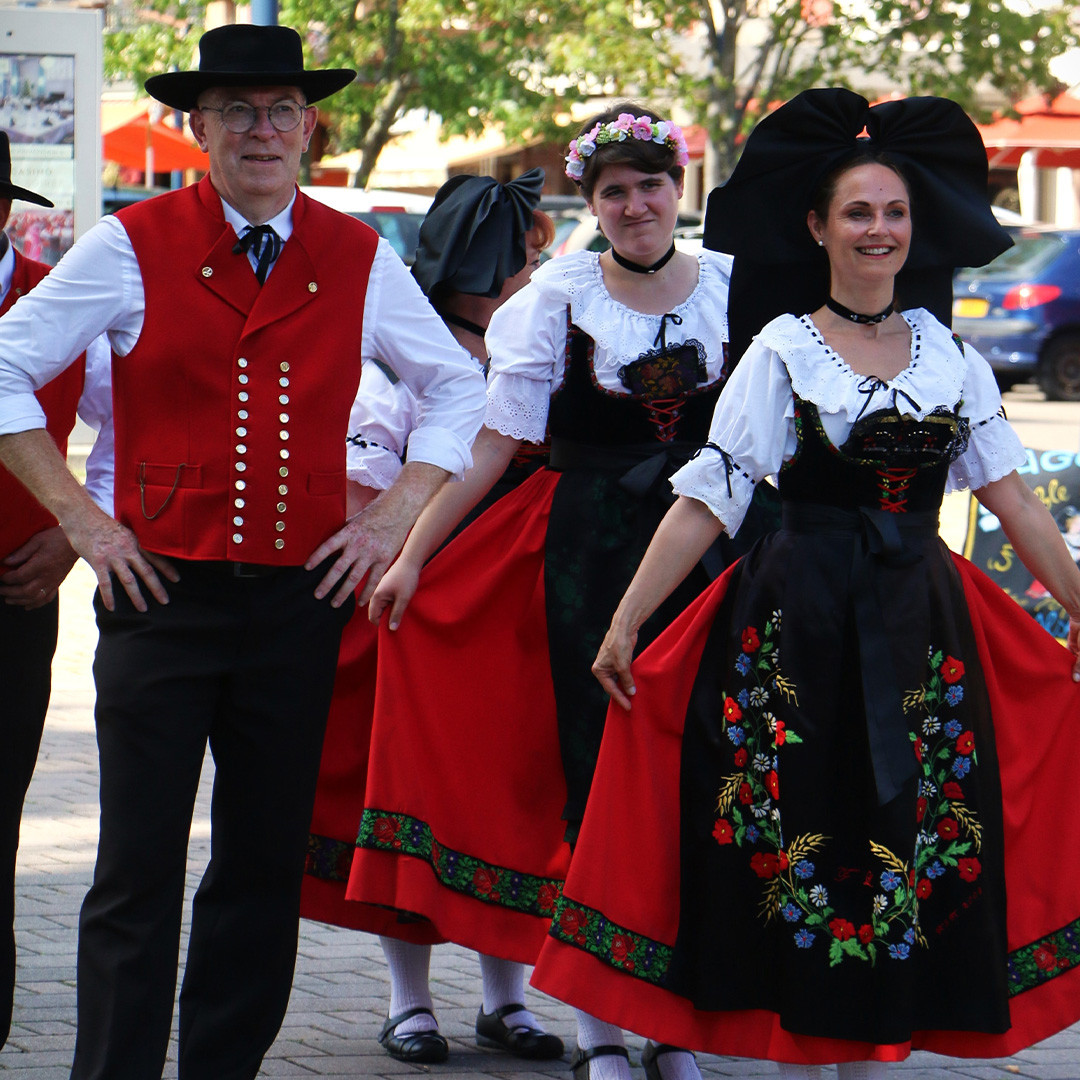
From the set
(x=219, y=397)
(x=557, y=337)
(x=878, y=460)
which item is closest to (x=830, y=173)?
(x=878, y=460)

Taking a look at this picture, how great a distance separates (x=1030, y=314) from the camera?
713 inches

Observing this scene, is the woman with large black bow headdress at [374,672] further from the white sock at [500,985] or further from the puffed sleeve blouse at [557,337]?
the puffed sleeve blouse at [557,337]

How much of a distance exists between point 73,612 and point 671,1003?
6693 millimetres

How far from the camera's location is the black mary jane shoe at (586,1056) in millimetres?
4055

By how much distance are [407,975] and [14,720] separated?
1.20m

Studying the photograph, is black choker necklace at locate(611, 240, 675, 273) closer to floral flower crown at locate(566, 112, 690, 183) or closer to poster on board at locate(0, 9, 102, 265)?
floral flower crown at locate(566, 112, 690, 183)

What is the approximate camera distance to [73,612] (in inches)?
389

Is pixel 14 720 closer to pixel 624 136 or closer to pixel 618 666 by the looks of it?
pixel 618 666

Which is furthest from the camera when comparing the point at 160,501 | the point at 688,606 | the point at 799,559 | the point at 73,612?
the point at 73,612

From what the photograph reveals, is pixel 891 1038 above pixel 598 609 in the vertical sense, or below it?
below

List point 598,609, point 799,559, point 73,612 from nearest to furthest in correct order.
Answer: point 799,559 → point 598,609 → point 73,612

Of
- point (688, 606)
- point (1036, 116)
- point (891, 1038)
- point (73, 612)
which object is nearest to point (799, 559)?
point (688, 606)

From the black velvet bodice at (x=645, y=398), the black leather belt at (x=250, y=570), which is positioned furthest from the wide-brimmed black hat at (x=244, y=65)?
the black velvet bodice at (x=645, y=398)

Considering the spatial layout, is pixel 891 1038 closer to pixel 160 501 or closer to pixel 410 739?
pixel 410 739
